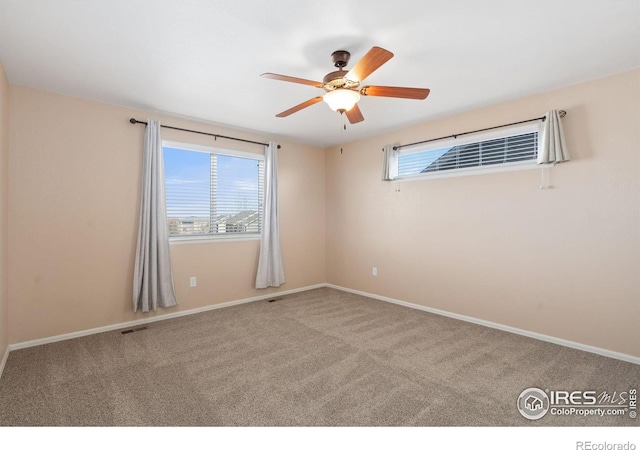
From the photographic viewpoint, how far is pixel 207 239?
4.21 m

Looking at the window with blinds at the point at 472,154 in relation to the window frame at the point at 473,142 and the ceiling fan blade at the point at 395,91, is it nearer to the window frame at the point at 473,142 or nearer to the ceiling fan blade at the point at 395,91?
the window frame at the point at 473,142

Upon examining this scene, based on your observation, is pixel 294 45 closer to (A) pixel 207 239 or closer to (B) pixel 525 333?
(A) pixel 207 239

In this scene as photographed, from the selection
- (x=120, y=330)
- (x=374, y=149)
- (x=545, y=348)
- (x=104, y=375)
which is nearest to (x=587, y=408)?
(x=545, y=348)

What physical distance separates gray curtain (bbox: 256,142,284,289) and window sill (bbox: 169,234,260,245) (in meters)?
0.17

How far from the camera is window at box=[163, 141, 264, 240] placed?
398cm

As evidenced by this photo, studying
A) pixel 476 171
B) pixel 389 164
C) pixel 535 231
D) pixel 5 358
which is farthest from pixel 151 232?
pixel 535 231

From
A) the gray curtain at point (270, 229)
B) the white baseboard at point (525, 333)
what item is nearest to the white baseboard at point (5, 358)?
the gray curtain at point (270, 229)

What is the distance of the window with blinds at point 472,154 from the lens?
3.32m

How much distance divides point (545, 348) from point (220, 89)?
12.8 ft

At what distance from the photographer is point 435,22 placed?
6.68 ft

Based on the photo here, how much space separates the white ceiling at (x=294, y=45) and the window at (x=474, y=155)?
430 millimetres

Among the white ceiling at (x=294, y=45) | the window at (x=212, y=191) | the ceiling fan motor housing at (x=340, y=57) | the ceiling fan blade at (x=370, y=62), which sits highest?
the white ceiling at (x=294, y=45)

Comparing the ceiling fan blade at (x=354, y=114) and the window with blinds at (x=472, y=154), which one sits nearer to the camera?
the ceiling fan blade at (x=354, y=114)
